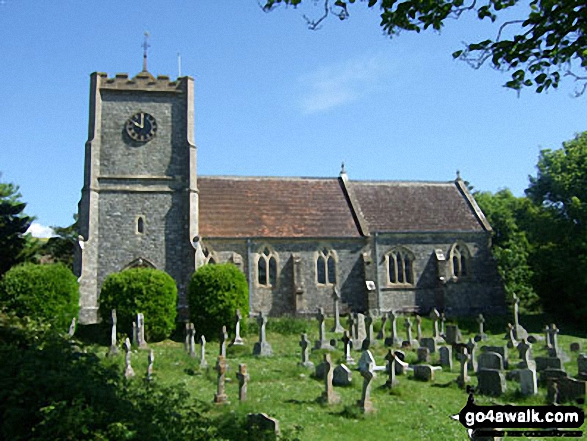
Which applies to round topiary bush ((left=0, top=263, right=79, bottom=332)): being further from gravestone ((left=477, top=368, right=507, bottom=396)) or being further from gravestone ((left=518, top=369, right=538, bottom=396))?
gravestone ((left=518, top=369, right=538, bottom=396))

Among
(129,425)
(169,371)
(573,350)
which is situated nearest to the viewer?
(129,425)

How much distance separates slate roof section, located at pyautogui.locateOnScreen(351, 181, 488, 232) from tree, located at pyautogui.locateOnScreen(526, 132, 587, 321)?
373 centimetres

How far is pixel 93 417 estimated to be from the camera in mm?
5430

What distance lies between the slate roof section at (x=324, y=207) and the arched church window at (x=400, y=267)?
1.45 meters

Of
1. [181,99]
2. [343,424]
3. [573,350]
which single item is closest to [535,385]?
[343,424]

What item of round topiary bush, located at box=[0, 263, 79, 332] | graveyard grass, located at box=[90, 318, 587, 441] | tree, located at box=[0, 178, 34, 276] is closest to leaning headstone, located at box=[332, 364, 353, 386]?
graveyard grass, located at box=[90, 318, 587, 441]

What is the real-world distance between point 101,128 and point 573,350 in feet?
79.0

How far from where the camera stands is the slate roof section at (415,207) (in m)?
32.0

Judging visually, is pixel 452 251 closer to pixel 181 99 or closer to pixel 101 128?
pixel 181 99

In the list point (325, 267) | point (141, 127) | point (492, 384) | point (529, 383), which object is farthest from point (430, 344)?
point (141, 127)

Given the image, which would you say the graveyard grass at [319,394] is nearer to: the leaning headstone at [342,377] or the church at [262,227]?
the leaning headstone at [342,377]

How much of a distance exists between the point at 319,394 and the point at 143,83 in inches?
840

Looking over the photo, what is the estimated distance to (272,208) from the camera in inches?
1228

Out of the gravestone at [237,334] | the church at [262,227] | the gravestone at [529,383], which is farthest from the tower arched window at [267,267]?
the gravestone at [529,383]
